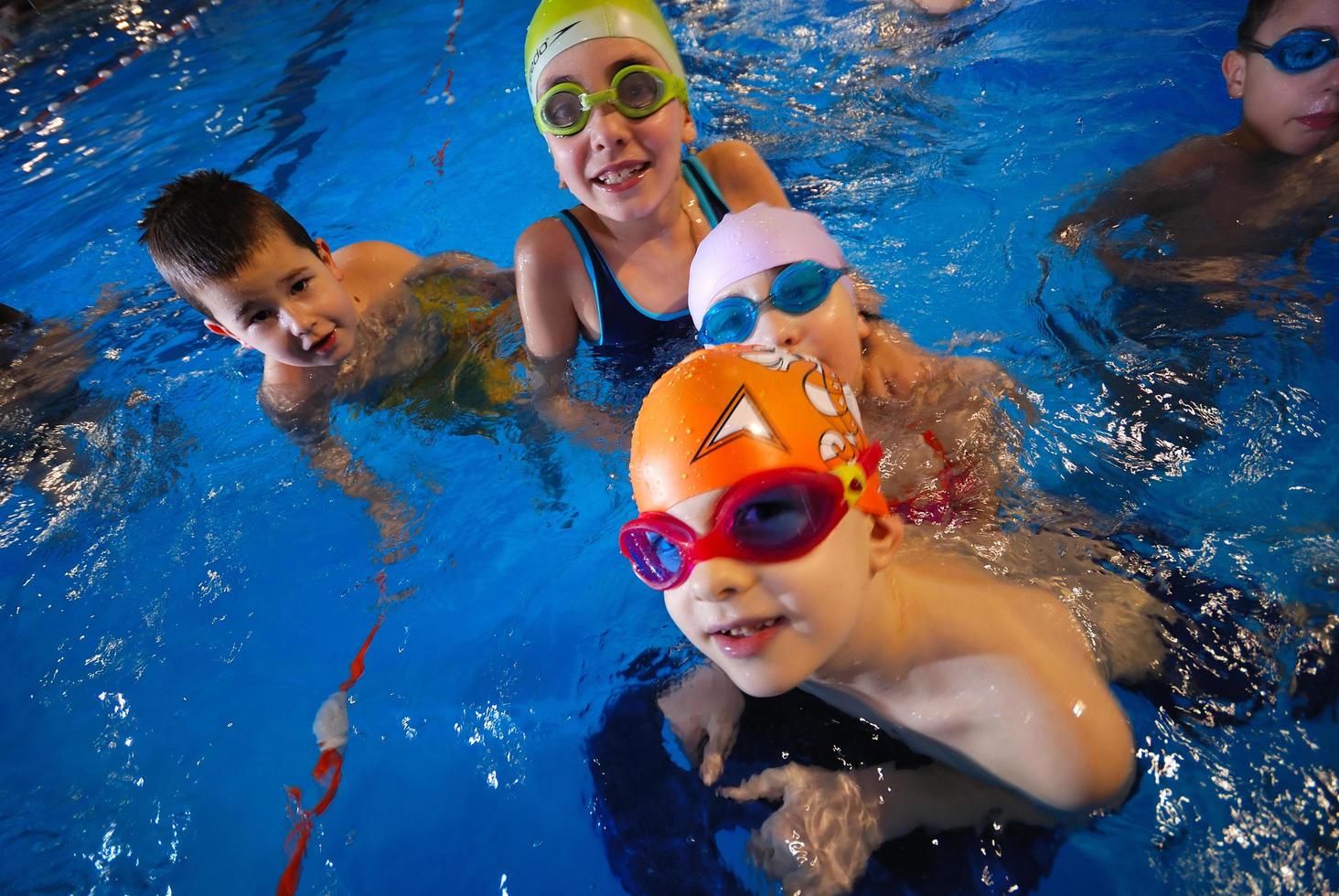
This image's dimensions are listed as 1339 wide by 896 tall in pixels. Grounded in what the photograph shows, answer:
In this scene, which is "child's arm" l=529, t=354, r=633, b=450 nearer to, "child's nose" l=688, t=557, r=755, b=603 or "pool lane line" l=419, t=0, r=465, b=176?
"child's nose" l=688, t=557, r=755, b=603

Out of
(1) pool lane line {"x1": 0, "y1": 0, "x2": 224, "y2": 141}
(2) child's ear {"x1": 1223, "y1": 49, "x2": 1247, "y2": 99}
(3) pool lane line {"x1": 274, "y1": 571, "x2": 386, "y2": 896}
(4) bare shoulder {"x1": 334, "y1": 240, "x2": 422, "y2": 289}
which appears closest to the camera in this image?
(3) pool lane line {"x1": 274, "y1": 571, "x2": 386, "y2": 896}

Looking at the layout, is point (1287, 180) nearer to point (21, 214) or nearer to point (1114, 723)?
point (1114, 723)

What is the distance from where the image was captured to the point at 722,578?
5.41ft

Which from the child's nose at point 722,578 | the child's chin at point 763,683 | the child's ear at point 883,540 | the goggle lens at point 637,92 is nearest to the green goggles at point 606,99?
the goggle lens at point 637,92

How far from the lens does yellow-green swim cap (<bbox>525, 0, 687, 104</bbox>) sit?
3127 millimetres

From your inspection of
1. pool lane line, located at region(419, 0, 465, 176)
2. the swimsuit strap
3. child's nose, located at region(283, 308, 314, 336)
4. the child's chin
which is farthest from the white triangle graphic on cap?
pool lane line, located at region(419, 0, 465, 176)

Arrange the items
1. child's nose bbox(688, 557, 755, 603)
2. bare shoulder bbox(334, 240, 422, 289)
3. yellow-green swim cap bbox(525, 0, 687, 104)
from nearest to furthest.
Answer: child's nose bbox(688, 557, 755, 603), yellow-green swim cap bbox(525, 0, 687, 104), bare shoulder bbox(334, 240, 422, 289)

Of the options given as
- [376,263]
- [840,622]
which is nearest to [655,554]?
[840,622]

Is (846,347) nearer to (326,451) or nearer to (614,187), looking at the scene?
(614,187)

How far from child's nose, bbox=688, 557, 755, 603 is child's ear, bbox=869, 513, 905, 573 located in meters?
0.33

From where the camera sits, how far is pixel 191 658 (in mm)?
3525

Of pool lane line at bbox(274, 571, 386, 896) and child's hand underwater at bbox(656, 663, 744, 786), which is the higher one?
child's hand underwater at bbox(656, 663, 744, 786)

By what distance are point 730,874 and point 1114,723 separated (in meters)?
0.95

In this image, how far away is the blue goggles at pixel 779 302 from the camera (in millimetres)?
2752
